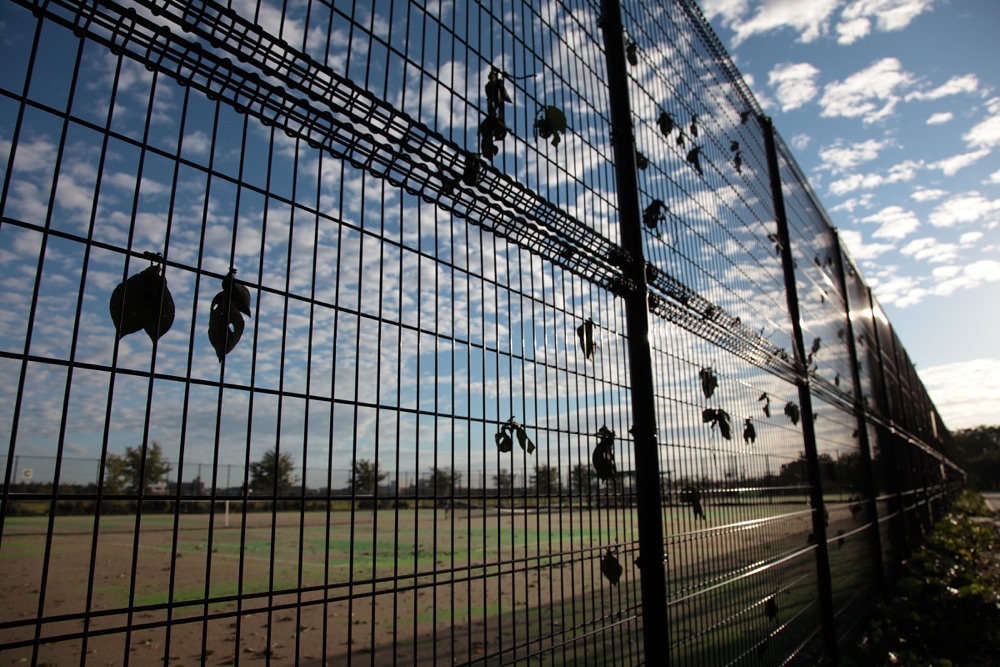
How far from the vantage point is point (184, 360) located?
132 centimetres

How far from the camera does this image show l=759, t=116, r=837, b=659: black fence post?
4805 mm

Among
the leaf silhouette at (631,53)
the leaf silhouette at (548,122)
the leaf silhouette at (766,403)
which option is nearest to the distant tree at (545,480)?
the leaf silhouette at (548,122)

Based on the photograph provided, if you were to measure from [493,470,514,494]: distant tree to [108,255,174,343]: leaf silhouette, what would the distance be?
1.03 metres

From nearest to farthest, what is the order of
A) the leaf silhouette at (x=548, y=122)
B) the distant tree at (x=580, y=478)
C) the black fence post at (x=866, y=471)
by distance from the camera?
the distant tree at (x=580, y=478) → the leaf silhouette at (x=548, y=122) → the black fence post at (x=866, y=471)

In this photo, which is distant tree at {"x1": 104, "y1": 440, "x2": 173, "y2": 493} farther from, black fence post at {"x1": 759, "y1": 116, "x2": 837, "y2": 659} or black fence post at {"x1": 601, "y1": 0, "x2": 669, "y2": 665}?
black fence post at {"x1": 759, "y1": 116, "x2": 837, "y2": 659}

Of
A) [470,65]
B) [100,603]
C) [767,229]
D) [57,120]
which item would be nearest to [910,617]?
[767,229]

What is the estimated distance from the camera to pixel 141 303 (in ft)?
4.05

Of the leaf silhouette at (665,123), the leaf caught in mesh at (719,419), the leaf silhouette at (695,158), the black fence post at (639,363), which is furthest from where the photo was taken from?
the leaf silhouette at (695,158)

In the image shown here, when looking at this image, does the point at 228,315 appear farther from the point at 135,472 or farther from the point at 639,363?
the point at 639,363

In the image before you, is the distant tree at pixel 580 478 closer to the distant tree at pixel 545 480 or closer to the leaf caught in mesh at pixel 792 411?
the distant tree at pixel 545 480

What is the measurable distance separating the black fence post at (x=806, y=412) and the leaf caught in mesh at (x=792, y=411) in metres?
0.24

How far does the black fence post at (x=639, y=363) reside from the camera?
251cm

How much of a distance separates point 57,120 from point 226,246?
1.23 feet

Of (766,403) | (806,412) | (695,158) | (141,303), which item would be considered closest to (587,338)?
(141,303)
